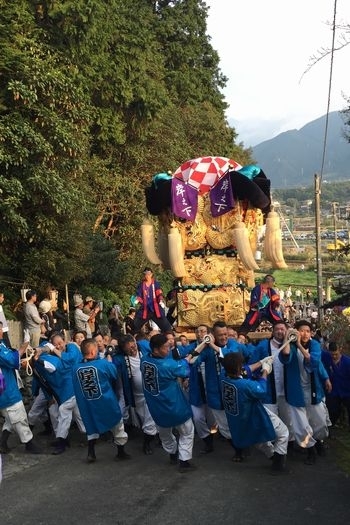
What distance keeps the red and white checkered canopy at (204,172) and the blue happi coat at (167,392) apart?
5.17 meters

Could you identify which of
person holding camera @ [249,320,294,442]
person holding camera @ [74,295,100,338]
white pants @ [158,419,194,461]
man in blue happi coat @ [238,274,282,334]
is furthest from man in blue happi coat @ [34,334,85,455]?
person holding camera @ [74,295,100,338]

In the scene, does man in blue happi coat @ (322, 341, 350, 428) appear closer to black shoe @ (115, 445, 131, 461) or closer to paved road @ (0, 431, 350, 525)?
paved road @ (0, 431, 350, 525)

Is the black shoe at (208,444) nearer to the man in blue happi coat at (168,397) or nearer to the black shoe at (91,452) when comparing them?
the man in blue happi coat at (168,397)

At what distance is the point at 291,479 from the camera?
594cm

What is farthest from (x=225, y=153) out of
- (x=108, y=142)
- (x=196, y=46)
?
(x=108, y=142)

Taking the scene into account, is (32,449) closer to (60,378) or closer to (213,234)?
(60,378)

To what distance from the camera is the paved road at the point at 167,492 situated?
16.7 feet

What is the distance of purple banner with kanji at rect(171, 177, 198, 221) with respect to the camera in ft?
35.2

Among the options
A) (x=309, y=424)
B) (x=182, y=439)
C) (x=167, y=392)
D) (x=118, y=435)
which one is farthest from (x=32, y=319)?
(x=309, y=424)

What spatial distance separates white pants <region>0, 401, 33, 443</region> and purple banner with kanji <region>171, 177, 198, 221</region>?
4.97 m

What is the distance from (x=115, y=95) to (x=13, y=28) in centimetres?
671

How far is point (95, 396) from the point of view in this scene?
6.70 meters

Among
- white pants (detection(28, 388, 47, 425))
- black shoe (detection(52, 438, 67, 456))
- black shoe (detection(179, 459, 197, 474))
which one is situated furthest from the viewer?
white pants (detection(28, 388, 47, 425))

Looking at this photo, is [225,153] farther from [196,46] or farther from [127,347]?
[127,347]
